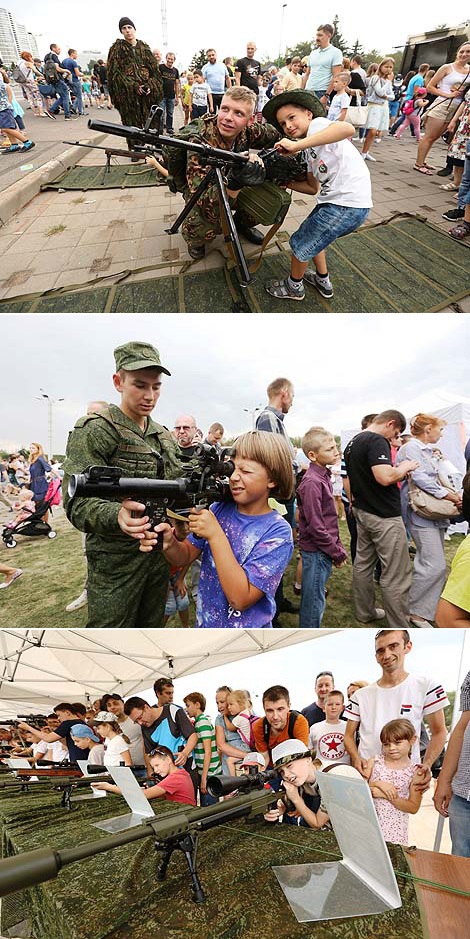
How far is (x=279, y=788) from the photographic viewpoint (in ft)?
6.91

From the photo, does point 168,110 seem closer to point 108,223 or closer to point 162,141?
point 162,141

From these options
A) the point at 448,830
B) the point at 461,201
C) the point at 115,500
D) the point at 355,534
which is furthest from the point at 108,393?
the point at 448,830

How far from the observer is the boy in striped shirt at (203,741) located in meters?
2.37

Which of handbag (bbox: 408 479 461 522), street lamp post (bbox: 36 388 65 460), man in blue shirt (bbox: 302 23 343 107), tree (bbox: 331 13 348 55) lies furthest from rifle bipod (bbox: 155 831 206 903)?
tree (bbox: 331 13 348 55)

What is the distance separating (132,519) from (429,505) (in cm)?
168

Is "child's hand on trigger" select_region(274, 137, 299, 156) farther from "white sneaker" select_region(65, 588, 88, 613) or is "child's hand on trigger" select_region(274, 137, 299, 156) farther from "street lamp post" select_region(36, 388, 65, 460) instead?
"white sneaker" select_region(65, 588, 88, 613)

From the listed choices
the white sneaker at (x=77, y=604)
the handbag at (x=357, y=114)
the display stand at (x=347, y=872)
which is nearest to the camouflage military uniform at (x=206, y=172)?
the handbag at (x=357, y=114)

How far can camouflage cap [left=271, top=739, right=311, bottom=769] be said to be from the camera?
225cm

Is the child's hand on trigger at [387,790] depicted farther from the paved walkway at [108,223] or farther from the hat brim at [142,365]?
the paved walkway at [108,223]

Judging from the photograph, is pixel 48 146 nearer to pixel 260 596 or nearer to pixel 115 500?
pixel 115 500

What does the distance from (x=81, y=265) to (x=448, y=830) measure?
3.10 m

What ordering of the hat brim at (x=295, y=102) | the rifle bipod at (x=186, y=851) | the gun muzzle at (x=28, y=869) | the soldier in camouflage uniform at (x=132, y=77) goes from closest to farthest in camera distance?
the gun muzzle at (x=28, y=869) < the rifle bipod at (x=186, y=851) < the soldier in camouflage uniform at (x=132, y=77) < the hat brim at (x=295, y=102)

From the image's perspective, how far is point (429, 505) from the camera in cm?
246

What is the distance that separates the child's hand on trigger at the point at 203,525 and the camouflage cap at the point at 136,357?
65 centimetres
